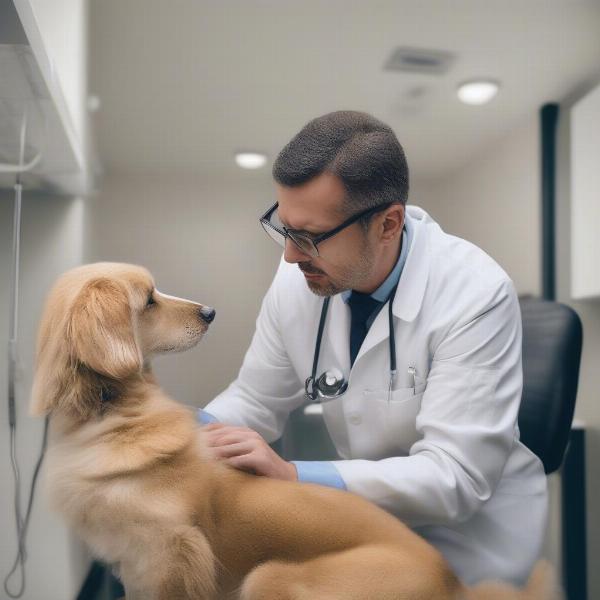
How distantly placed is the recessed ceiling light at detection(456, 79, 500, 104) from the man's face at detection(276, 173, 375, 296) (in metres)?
0.53

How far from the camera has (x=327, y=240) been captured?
2.85 feet

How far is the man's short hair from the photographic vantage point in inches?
32.0

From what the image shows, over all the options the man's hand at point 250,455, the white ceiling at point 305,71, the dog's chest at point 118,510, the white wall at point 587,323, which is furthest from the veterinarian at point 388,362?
the white wall at point 587,323

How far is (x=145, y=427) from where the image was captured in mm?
780

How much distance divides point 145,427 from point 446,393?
43 cm

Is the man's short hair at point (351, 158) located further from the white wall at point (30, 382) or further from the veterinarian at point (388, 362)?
the white wall at point (30, 382)

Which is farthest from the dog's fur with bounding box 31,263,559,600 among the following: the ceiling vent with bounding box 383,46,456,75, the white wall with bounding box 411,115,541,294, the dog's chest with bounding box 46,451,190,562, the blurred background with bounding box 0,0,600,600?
the ceiling vent with bounding box 383,46,456,75

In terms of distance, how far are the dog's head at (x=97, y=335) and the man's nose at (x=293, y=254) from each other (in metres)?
0.16

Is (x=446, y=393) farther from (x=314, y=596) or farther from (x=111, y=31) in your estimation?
(x=111, y=31)

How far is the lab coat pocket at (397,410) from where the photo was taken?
2.85ft

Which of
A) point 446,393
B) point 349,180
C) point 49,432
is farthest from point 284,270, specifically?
point 49,432

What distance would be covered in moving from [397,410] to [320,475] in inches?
6.3

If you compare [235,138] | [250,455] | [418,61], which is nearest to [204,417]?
[250,455]

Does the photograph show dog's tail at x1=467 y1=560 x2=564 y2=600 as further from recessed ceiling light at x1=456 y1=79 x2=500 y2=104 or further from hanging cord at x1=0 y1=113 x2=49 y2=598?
recessed ceiling light at x1=456 y1=79 x2=500 y2=104
